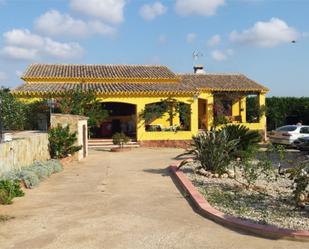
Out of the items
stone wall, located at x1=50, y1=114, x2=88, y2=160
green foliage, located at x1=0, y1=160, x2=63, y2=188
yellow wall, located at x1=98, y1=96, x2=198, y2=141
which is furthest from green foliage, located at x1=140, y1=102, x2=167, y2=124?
green foliage, located at x1=0, y1=160, x2=63, y2=188

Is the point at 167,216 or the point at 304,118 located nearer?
the point at 167,216

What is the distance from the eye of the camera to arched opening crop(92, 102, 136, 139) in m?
28.4

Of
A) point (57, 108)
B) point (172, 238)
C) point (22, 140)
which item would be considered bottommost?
point (172, 238)

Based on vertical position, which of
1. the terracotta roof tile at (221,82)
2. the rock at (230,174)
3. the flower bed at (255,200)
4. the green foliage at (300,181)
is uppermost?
the terracotta roof tile at (221,82)

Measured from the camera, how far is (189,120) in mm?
26812

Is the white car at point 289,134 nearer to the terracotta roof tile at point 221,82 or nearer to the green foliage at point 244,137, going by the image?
the terracotta roof tile at point 221,82

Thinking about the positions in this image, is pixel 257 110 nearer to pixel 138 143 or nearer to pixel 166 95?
pixel 166 95

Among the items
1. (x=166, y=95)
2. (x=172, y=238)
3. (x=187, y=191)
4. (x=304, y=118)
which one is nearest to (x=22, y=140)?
(x=187, y=191)

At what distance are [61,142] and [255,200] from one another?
30.7 ft

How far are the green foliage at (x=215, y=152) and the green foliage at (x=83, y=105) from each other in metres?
11.4

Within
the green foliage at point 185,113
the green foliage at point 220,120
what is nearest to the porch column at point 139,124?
the green foliage at point 185,113

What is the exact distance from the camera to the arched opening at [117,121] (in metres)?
28.4

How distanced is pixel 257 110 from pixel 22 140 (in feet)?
70.9

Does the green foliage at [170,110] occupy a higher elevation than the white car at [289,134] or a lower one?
higher
